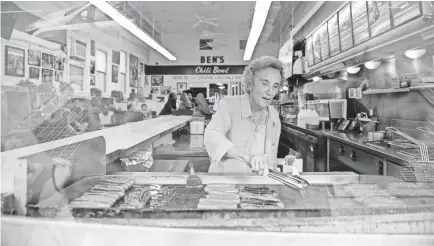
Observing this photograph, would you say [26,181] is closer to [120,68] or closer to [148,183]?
[148,183]

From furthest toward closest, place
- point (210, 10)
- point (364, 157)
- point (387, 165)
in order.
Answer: point (210, 10) → point (364, 157) → point (387, 165)

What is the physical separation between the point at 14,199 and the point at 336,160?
404 cm

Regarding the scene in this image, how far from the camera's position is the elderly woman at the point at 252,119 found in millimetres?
2377

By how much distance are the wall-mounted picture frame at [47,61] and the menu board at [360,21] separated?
5.21 m

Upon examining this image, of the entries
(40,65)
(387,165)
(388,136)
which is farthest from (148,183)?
(40,65)

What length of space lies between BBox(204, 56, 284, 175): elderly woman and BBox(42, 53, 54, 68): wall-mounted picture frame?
4.96 m

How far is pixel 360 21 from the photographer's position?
4.54 m

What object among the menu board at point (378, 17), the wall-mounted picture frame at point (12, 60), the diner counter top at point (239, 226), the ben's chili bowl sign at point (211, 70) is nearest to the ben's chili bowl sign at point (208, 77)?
the ben's chili bowl sign at point (211, 70)

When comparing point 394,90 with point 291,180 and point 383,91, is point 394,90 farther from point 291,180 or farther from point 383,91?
Result: point 291,180

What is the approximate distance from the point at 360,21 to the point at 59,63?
5.89 metres

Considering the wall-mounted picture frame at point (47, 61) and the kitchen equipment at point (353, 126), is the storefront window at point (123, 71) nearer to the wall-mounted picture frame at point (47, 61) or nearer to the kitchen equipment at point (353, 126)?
the wall-mounted picture frame at point (47, 61)

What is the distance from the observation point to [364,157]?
11.5ft

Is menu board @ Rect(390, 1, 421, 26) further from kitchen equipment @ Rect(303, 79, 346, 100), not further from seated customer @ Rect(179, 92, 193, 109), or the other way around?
seated customer @ Rect(179, 92, 193, 109)

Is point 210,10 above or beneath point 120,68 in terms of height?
above
